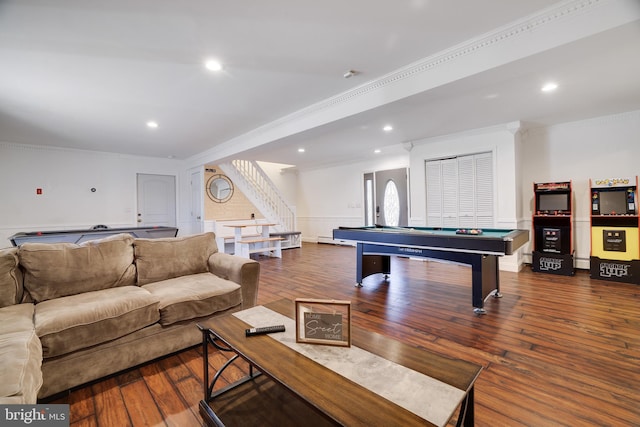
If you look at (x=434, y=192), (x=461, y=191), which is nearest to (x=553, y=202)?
(x=461, y=191)

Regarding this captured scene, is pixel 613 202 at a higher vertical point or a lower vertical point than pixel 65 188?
lower

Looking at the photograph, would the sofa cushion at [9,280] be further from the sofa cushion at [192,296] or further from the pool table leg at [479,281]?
the pool table leg at [479,281]

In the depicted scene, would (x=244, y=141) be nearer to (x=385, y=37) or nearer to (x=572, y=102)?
(x=385, y=37)

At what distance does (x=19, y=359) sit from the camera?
4.22 feet

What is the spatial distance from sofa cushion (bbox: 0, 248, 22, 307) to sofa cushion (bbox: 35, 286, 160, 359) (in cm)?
19

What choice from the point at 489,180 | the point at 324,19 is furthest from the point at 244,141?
the point at 489,180

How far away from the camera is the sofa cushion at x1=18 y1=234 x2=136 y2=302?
84.0 inches

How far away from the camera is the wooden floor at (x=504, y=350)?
159cm

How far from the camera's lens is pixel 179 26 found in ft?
7.67

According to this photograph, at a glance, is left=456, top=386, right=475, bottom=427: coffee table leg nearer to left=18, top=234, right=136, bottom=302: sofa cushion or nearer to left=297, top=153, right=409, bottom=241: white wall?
left=18, top=234, right=136, bottom=302: sofa cushion

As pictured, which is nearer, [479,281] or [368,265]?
[479,281]

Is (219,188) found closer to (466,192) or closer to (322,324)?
(466,192)

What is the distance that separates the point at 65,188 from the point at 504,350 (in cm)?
873

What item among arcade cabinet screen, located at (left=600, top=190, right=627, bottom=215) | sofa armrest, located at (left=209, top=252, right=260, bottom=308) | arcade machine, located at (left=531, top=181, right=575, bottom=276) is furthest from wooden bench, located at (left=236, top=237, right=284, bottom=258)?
arcade cabinet screen, located at (left=600, top=190, right=627, bottom=215)
